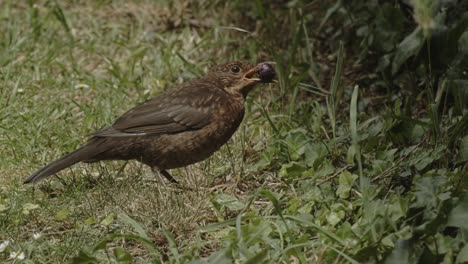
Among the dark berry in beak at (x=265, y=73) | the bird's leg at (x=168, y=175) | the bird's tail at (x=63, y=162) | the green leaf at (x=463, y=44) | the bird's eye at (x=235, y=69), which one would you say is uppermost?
the green leaf at (x=463, y=44)

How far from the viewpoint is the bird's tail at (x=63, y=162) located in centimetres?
541

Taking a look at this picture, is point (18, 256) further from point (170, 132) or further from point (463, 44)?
point (463, 44)

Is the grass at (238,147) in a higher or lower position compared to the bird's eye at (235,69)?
lower

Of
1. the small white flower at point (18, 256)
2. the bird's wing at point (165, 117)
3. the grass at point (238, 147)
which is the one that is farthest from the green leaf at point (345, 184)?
the small white flower at point (18, 256)

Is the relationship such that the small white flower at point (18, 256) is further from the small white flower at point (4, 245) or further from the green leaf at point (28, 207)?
the green leaf at point (28, 207)

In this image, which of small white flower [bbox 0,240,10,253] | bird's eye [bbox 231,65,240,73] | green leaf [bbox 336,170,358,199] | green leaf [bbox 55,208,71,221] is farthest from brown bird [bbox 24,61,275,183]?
green leaf [bbox 336,170,358,199]

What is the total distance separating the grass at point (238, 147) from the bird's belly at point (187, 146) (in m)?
0.14

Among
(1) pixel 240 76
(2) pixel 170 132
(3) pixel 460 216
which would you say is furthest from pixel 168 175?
(3) pixel 460 216

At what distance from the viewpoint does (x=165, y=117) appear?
582cm

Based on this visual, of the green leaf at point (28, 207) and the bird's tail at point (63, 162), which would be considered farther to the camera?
the bird's tail at point (63, 162)

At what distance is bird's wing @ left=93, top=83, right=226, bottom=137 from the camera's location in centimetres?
576

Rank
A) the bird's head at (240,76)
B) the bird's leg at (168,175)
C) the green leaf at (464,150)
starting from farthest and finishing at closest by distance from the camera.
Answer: the bird's head at (240,76)
the bird's leg at (168,175)
the green leaf at (464,150)

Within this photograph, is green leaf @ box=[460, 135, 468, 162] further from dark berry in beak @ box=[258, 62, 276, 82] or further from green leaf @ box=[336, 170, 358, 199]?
dark berry in beak @ box=[258, 62, 276, 82]

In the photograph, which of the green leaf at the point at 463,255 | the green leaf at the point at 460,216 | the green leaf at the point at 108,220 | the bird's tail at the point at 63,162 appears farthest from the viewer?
the bird's tail at the point at 63,162
